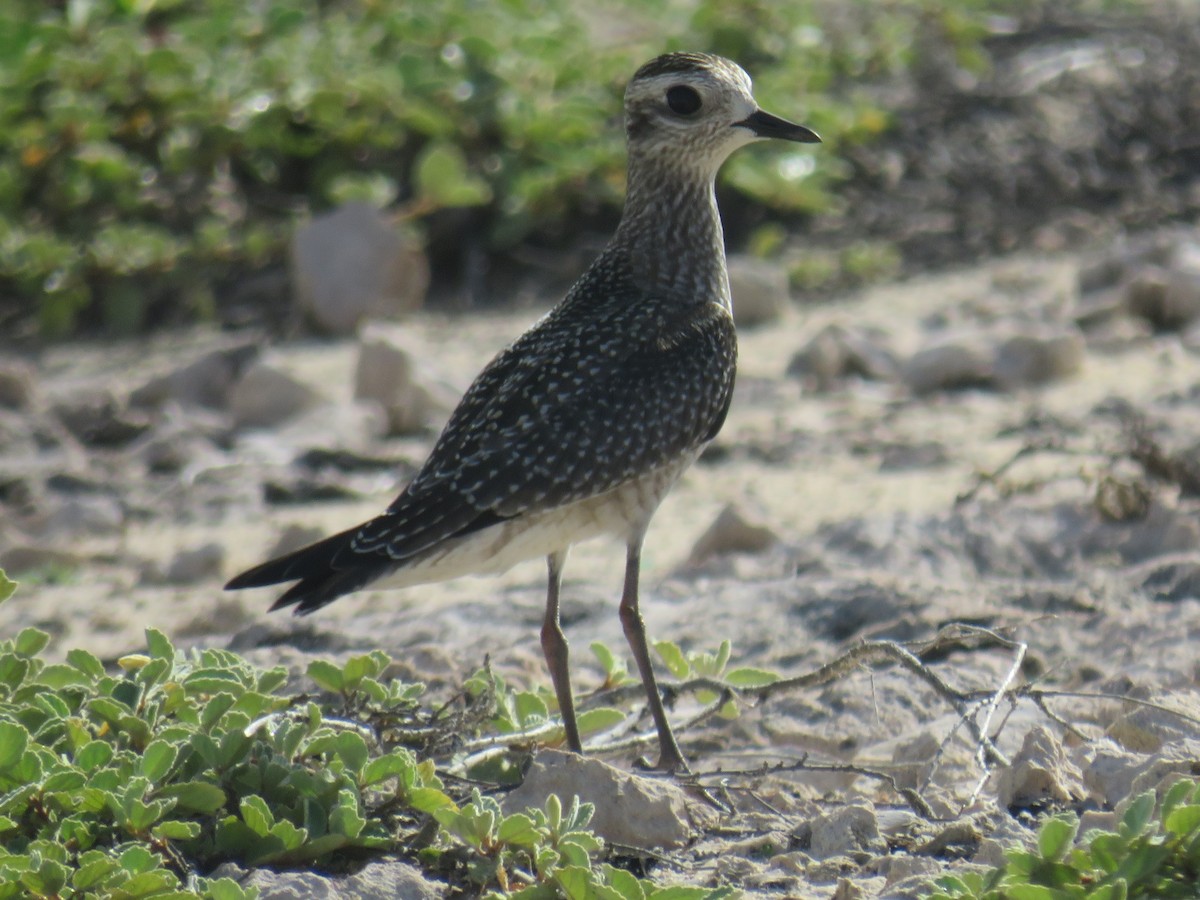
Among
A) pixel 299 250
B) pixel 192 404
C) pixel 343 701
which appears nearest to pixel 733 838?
pixel 343 701

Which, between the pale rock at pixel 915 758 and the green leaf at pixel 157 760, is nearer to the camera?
the green leaf at pixel 157 760

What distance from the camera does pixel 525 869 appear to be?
364 cm

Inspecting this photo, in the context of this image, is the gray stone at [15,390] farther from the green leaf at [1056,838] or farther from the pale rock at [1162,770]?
the green leaf at [1056,838]

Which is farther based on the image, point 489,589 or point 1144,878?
point 489,589

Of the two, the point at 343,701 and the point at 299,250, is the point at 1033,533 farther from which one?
the point at 299,250

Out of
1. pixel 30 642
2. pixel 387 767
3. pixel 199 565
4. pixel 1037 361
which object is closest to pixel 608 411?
pixel 387 767

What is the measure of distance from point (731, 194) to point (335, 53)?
7.20 ft

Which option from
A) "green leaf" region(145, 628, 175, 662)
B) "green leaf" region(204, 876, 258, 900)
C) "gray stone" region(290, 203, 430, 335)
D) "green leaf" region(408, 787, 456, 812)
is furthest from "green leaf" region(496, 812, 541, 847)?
"gray stone" region(290, 203, 430, 335)

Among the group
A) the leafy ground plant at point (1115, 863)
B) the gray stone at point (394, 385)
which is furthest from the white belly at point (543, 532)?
the gray stone at point (394, 385)

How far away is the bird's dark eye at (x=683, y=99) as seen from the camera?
543 centimetres

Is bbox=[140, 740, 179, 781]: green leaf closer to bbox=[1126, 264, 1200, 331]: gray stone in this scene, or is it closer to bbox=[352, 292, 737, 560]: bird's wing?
bbox=[352, 292, 737, 560]: bird's wing

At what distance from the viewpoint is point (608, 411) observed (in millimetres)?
4891

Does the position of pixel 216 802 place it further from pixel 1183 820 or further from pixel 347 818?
pixel 1183 820

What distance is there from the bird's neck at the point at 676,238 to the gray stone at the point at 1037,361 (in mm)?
2770
